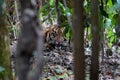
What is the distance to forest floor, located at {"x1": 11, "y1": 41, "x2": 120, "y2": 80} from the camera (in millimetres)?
3307

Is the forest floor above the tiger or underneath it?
underneath

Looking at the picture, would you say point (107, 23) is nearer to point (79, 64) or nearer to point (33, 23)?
point (79, 64)

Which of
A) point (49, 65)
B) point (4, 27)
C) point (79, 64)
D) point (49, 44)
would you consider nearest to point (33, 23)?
point (79, 64)

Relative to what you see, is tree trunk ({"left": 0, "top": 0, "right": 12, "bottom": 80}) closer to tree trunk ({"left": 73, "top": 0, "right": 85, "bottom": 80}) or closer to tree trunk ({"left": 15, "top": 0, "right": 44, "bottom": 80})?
tree trunk ({"left": 73, "top": 0, "right": 85, "bottom": 80})

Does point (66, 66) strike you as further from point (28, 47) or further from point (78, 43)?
point (28, 47)

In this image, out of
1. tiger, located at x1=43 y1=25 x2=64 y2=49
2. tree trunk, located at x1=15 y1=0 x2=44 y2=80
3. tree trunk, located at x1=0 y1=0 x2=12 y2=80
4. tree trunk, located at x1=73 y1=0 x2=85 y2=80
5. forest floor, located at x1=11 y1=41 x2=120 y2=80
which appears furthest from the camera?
tiger, located at x1=43 y1=25 x2=64 y2=49

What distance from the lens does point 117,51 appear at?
478 cm

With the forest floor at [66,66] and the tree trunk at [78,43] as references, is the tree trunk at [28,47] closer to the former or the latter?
the tree trunk at [78,43]

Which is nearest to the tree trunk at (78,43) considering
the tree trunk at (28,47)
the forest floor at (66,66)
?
the tree trunk at (28,47)

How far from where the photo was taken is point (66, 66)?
12.5ft

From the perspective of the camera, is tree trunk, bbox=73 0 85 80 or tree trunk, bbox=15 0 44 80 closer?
tree trunk, bbox=15 0 44 80

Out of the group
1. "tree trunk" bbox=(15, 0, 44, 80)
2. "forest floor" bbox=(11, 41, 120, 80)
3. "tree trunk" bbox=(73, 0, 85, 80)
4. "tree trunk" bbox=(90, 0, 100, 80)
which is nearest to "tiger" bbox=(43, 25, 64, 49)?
"forest floor" bbox=(11, 41, 120, 80)

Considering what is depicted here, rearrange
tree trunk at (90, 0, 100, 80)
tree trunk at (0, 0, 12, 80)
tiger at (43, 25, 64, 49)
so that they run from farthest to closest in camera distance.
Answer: tiger at (43, 25, 64, 49)
tree trunk at (90, 0, 100, 80)
tree trunk at (0, 0, 12, 80)

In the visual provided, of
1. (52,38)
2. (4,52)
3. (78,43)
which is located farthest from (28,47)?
(52,38)
